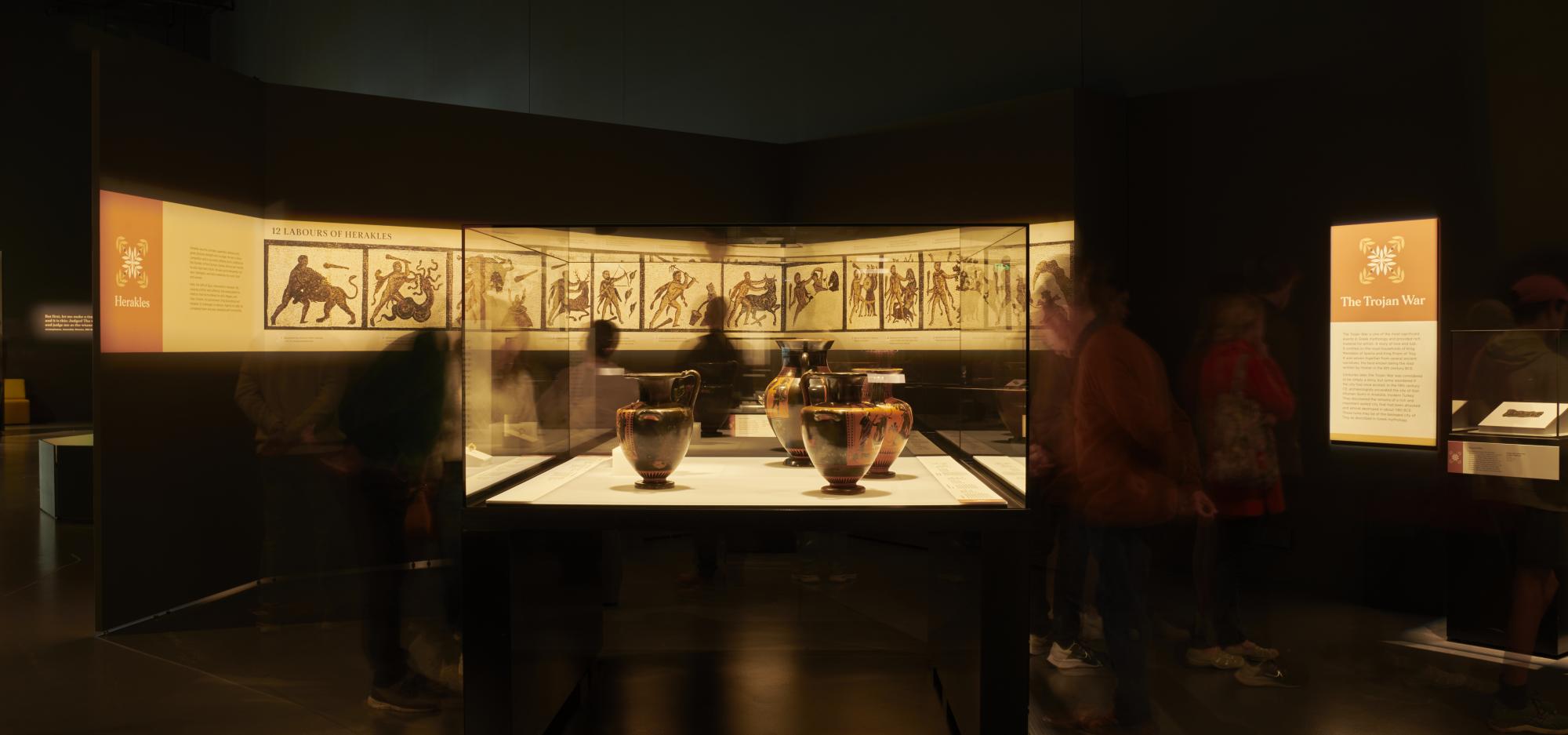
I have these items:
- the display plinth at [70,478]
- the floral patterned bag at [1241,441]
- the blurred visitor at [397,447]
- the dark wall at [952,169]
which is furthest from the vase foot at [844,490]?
the display plinth at [70,478]

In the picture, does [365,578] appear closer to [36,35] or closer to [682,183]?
[682,183]

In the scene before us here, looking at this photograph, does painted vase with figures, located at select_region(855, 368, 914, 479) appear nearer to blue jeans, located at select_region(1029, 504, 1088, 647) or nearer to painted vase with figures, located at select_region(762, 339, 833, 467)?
painted vase with figures, located at select_region(762, 339, 833, 467)

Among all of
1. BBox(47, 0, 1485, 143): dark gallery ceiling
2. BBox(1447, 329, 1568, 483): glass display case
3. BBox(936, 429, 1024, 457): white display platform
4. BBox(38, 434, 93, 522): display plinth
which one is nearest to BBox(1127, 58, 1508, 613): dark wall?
BBox(47, 0, 1485, 143): dark gallery ceiling

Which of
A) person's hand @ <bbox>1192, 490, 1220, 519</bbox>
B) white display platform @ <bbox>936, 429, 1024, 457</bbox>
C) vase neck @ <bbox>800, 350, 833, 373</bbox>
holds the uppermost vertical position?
vase neck @ <bbox>800, 350, 833, 373</bbox>

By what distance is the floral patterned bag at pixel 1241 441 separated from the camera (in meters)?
4.04

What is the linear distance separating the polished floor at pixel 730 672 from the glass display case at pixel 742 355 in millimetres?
1240

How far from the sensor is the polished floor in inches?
143

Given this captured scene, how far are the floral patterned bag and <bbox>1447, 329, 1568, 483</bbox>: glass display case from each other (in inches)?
36.7

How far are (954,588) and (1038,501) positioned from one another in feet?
4.79

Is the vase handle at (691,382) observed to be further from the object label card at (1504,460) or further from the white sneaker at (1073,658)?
the object label card at (1504,460)

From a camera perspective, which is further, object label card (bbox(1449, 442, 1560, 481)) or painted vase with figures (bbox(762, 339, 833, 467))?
object label card (bbox(1449, 442, 1560, 481))

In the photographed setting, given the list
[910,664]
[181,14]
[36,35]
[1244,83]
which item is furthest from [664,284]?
[36,35]

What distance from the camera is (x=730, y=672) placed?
421cm

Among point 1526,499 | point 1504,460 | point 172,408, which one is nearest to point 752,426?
point 1526,499
